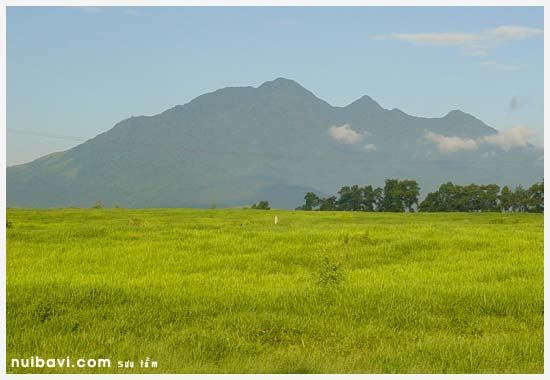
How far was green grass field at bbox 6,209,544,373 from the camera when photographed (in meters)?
10.4

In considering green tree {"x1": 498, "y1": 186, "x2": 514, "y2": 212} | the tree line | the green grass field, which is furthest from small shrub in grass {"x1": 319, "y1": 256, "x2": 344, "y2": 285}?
green tree {"x1": 498, "y1": 186, "x2": 514, "y2": 212}

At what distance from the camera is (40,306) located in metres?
12.8

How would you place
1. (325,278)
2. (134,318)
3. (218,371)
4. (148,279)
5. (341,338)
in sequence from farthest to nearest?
(148,279) → (325,278) → (134,318) → (341,338) → (218,371)

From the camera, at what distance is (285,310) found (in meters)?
13.1

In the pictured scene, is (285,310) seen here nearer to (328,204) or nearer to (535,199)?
(535,199)

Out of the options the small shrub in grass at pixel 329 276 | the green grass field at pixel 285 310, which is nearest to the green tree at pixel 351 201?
the green grass field at pixel 285 310

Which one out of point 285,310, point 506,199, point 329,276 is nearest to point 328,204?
point 506,199

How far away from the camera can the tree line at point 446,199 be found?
9042cm

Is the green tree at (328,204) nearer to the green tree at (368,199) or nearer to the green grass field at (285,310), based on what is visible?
the green tree at (368,199)

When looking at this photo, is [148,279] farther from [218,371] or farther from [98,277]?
[218,371]

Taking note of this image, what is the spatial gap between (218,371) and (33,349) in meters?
3.00

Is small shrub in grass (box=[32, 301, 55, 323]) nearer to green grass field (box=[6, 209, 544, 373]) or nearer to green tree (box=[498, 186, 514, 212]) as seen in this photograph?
green grass field (box=[6, 209, 544, 373])

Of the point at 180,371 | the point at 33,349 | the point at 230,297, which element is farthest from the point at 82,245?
the point at 180,371

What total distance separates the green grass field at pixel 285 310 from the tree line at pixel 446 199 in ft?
236
